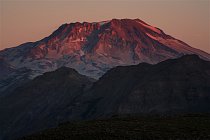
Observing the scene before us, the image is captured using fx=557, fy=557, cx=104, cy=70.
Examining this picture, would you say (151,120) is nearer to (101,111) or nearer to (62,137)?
(62,137)

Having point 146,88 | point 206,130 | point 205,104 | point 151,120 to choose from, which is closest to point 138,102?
point 146,88

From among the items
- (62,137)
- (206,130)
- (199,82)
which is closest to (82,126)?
(62,137)

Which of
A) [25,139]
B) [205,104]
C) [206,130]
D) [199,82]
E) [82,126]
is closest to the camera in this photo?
[25,139]

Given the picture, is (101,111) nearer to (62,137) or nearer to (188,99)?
(188,99)

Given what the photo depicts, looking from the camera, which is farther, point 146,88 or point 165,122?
point 146,88

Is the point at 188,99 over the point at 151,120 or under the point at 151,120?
under

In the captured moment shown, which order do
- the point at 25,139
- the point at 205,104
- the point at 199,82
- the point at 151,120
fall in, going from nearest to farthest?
the point at 25,139 → the point at 151,120 → the point at 205,104 → the point at 199,82
